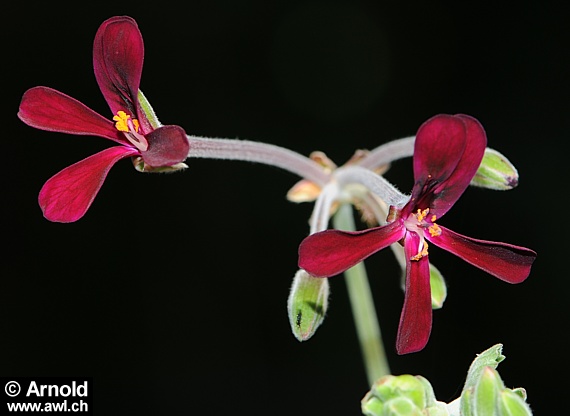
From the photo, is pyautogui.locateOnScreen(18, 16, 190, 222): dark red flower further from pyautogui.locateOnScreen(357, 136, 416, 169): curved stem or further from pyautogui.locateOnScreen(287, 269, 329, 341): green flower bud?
pyautogui.locateOnScreen(357, 136, 416, 169): curved stem

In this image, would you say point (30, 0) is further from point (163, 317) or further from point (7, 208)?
point (163, 317)

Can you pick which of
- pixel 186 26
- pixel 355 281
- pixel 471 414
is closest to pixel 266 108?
pixel 186 26

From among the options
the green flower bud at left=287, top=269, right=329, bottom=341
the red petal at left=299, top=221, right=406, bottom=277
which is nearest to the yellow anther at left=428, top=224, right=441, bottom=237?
the red petal at left=299, top=221, right=406, bottom=277

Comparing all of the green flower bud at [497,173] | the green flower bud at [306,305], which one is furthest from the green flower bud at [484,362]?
the green flower bud at [497,173]

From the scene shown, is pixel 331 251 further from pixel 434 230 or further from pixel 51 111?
pixel 51 111

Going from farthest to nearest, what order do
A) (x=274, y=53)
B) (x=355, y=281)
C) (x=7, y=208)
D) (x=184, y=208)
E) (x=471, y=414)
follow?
(x=274, y=53) → (x=184, y=208) → (x=7, y=208) → (x=355, y=281) → (x=471, y=414)

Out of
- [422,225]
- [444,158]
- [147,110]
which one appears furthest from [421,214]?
[147,110]
